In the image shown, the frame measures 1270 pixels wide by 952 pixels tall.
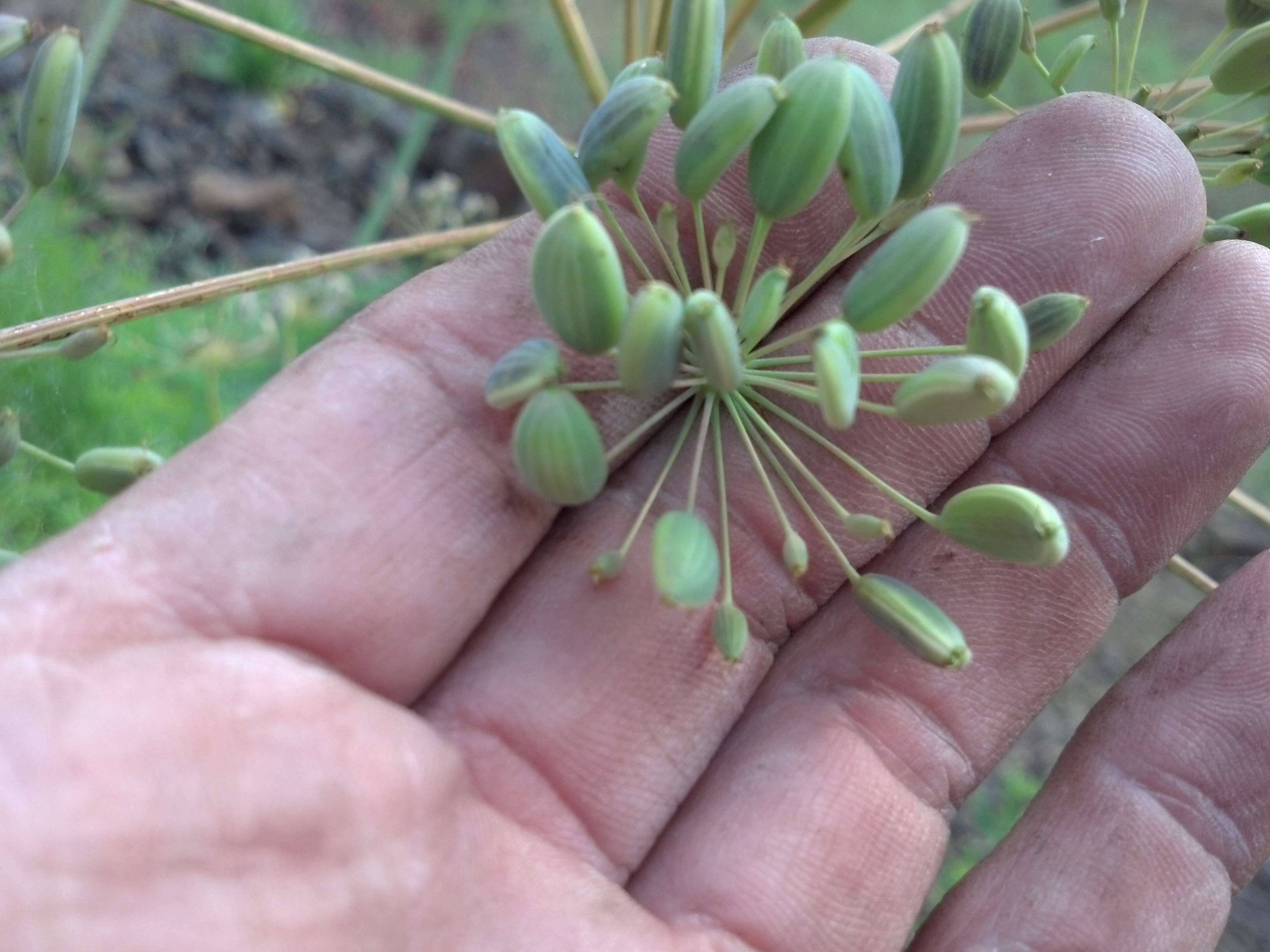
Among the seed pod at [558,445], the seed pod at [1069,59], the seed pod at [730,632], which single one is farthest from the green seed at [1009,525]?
the seed pod at [1069,59]

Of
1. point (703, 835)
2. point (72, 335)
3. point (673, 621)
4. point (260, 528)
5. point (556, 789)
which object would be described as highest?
point (72, 335)

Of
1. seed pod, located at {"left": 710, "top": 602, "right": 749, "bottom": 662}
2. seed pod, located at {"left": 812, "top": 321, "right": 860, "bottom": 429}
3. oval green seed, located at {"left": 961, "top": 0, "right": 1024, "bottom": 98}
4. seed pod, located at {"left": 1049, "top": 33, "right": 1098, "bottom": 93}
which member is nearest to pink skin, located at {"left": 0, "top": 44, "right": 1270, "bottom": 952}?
seed pod, located at {"left": 1049, "top": 33, "right": 1098, "bottom": 93}

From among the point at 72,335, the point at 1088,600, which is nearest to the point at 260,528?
the point at 72,335

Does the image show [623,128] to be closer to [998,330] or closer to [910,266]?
[910,266]

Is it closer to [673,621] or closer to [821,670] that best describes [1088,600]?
[821,670]

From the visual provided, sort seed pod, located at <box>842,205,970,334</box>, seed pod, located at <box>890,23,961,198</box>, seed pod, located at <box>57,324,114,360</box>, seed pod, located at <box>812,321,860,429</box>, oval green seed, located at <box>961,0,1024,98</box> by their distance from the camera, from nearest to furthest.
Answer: seed pod, located at <box>812,321,860,429</box> → seed pod, located at <box>842,205,970,334</box> → seed pod, located at <box>890,23,961,198</box> → seed pod, located at <box>57,324,114,360</box> → oval green seed, located at <box>961,0,1024,98</box>

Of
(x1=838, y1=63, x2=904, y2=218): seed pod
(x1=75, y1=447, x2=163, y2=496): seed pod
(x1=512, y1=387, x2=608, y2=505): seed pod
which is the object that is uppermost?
(x1=838, y1=63, x2=904, y2=218): seed pod

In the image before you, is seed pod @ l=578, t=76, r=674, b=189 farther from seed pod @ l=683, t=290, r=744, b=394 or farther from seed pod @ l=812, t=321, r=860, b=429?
seed pod @ l=812, t=321, r=860, b=429
